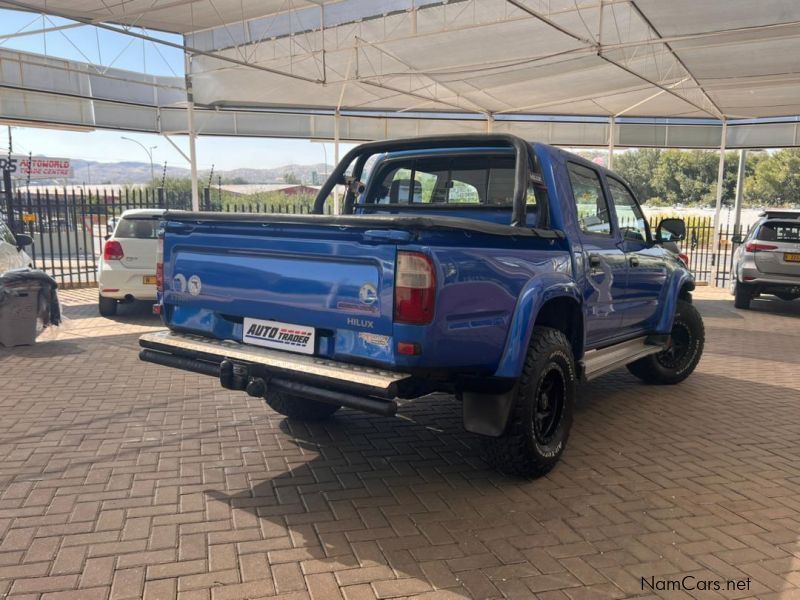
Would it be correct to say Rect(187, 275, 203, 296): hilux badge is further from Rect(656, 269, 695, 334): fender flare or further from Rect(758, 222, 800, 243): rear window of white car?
Rect(758, 222, 800, 243): rear window of white car

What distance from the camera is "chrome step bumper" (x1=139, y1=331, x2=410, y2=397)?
3115 mm

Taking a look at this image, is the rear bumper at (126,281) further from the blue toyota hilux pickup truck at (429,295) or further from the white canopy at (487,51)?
the blue toyota hilux pickup truck at (429,295)

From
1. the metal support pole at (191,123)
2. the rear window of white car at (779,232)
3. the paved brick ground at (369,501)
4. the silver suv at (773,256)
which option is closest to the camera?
the paved brick ground at (369,501)

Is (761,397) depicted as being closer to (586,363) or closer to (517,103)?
(586,363)

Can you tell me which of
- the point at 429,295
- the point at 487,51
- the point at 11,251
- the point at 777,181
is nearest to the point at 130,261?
the point at 11,251

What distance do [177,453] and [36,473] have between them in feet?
2.72

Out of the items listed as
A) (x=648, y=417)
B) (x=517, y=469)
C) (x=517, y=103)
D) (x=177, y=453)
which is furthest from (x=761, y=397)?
(x=517, y=103)

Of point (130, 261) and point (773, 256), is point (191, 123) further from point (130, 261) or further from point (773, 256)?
point (773, 256)

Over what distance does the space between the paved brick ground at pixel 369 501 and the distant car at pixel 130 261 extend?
3.50 m

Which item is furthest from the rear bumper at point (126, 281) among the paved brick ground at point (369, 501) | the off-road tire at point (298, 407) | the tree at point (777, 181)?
the tree at point (777, 181)

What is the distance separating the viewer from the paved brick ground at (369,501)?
Result: 2.86m

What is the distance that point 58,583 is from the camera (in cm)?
274

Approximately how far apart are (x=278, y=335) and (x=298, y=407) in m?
1.40

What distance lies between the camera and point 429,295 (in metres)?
3.07
